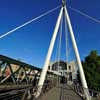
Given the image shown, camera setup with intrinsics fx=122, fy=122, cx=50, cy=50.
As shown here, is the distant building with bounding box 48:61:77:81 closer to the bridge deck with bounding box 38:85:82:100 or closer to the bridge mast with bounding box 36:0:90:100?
the bridge mast with bounding box 36:0:90:100

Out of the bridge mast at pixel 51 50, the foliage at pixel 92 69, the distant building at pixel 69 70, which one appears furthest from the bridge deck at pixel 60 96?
the distant building at pixel 69 70

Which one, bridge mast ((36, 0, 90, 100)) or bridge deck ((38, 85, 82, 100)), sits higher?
bridge mast ((36, 0, 90, 100))

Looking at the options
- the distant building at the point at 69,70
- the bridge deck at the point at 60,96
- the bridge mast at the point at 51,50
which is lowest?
the bridge deck at the point at 60,96

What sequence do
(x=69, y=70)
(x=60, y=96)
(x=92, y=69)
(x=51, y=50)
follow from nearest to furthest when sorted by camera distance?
(x=60, y=96)
(x=51, y=50)
(x=92, y=69)
(x=69, y=70)

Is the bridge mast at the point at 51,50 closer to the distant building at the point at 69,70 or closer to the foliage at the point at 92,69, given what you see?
the foliage at the point at 92,69

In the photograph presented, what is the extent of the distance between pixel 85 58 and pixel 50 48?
11919 mm

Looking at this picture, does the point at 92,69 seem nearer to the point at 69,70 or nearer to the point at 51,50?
the point at 51,50

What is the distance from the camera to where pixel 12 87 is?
11344 millimetres

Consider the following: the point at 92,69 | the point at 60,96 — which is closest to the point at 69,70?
the point at 92,69

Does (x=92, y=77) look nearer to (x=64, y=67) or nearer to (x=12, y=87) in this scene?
(x=12, y=87)

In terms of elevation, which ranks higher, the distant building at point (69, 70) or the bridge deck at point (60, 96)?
the distant building at point (69, 70)

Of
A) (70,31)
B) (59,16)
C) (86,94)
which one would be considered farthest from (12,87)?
(59,16)

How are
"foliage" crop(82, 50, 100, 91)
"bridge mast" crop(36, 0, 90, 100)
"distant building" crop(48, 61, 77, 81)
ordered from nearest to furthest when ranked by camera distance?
"bridge mast" crop(36, 0, 90, 100)
"foliage" crop(82, 50, 100, 91)
"distant building" crop(48, 61, 77, 81)

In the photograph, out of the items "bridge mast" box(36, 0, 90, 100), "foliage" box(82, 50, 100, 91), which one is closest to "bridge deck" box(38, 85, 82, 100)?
"bridge mast" box(36, 0, 90, 100)
